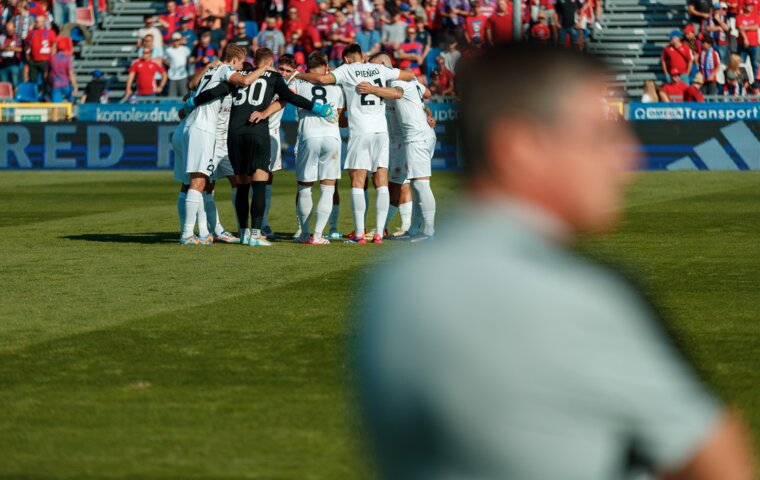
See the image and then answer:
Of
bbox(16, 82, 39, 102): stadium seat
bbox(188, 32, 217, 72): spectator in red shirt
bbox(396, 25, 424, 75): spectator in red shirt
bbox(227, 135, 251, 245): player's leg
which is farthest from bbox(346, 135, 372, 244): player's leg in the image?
bbox(16, 82, 39, 102): stadium seat

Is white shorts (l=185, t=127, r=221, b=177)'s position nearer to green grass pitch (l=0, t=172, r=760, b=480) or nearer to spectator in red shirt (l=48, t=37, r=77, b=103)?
green grass pitch (l=0, t=172, r=760, b=480)

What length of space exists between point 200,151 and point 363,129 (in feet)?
6.01

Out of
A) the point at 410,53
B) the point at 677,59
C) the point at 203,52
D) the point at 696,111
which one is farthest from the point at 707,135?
the point at 203,52

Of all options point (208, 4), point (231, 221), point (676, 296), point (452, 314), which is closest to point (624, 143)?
point (452, 314)

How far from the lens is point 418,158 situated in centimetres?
1584

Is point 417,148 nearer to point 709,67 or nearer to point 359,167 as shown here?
point 359,167

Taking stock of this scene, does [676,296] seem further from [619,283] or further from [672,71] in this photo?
[672,71]

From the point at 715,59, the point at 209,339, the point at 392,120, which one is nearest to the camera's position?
the point at 209,339

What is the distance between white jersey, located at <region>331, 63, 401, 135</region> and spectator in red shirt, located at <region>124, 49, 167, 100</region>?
661 inches

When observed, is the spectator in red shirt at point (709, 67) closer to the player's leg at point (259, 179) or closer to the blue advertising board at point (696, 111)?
the blue advertising board at point (696, 111)

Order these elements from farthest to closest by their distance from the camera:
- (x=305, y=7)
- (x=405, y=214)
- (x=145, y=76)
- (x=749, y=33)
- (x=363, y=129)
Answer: (x=305, y=7) → (x=145, y=76) → (x=749, y=33) → (x=405, y=214) → (x=363, y=129)

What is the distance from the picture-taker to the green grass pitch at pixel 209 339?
5.85 metres

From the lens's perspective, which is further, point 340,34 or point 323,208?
point 340,34

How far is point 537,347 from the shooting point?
1.71m
